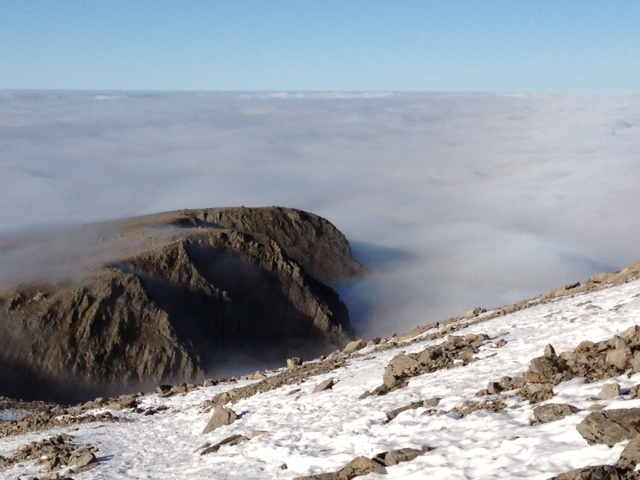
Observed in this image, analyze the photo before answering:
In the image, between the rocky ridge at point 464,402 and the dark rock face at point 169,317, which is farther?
the dark rock face at point 169,317

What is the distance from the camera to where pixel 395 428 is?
10.8m

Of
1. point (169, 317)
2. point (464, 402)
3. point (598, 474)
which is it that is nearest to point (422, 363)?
point (464, 402)


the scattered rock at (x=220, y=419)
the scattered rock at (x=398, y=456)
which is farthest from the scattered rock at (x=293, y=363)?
the scattered rock at (x=398, y=456)

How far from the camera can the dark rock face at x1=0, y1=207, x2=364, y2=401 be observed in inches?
1801

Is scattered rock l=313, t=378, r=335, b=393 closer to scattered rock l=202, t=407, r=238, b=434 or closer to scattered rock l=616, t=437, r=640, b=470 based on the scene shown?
scattered rock l=202, t=407, r=238, b=434

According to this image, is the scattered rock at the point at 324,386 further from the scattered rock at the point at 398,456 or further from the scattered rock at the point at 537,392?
the scattered rock at the point at 398,456

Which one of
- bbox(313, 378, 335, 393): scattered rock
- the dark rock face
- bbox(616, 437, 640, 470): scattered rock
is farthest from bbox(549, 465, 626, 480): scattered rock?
the dark rock face

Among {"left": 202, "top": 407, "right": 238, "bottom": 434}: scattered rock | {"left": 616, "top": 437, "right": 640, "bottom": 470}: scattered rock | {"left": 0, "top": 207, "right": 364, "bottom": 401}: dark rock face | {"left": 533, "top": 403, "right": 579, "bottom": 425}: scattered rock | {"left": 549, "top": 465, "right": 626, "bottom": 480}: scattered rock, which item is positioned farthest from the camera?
{"left": 0, "top": 207, "right": 364, "bottom": 401}: dark rock face

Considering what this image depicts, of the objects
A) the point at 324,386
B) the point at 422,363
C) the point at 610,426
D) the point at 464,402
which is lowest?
the point at 324,386

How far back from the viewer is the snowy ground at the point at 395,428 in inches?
348

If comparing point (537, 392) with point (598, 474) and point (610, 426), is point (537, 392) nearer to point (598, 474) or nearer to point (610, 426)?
point (610, 426)

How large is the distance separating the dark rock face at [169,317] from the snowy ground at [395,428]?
30.2 m

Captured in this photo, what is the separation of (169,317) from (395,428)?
136ft

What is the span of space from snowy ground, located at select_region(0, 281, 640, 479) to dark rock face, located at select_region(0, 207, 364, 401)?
99.2 feet
